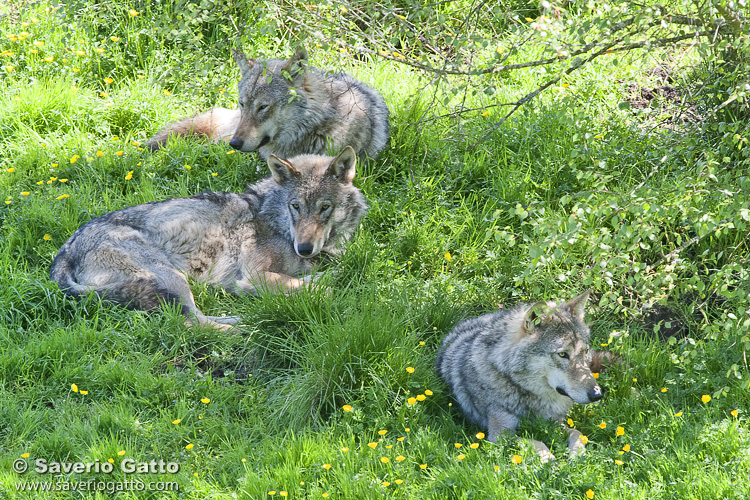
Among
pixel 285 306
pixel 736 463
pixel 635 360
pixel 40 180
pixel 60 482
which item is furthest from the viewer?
pixel 40 180

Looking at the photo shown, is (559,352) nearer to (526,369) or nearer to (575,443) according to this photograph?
(526,369)

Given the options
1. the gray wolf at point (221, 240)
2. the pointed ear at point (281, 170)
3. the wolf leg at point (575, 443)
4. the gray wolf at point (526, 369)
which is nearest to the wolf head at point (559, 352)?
the gray wolf at point (526, 369)

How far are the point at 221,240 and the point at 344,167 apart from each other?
1.26m

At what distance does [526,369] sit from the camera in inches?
174

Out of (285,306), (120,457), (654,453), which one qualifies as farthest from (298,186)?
(654,453)

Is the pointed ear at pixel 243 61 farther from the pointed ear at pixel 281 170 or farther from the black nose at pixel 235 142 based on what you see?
the pointed ear at pixel 281 170

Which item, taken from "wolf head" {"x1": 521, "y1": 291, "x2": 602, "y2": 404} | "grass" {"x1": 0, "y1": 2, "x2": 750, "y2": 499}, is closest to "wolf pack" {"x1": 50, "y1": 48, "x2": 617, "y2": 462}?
"wolf head" {"x1": 521, "y1": 291, "x2": 602, "y2": 404}

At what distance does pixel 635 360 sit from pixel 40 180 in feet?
19.0

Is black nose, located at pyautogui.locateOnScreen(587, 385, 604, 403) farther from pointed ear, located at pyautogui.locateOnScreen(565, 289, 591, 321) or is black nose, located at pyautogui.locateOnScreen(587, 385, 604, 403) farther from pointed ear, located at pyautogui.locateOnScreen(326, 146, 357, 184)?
pointed ear, located at pyautogui.locateOnScreen(326, 146, 357, 184)

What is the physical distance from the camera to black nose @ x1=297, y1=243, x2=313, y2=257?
19.0ft

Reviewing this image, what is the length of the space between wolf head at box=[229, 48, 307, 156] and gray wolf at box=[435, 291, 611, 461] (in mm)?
3175

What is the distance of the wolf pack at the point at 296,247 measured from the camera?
4445 millimetres

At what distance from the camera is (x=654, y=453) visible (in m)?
3.90

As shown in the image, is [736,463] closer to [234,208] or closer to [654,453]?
[654,453]
